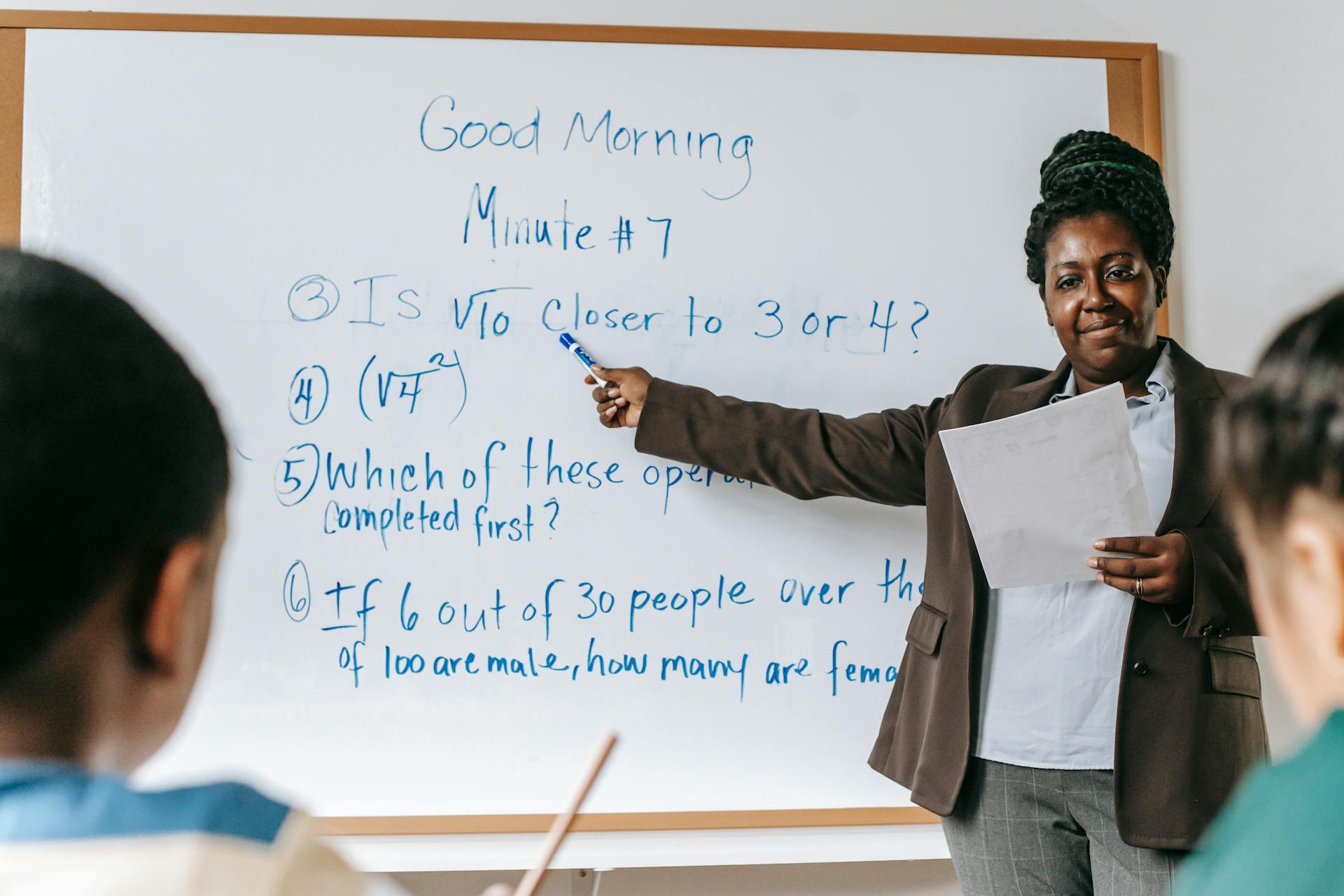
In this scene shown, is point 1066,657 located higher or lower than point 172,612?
lower

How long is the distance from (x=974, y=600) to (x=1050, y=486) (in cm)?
16

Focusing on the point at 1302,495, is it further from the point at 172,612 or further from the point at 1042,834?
the point at 1042,834

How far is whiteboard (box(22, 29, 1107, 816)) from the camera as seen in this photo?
1438mm

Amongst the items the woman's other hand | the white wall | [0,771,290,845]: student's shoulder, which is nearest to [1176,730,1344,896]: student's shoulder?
[0,771,290,845]: student's shoulder

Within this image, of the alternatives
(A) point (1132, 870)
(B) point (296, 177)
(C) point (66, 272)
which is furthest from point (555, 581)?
(C) point (66, 272)

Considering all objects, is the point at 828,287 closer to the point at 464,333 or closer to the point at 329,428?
the point at 464,333

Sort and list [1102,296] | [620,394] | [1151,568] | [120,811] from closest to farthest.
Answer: [120,811] → [1151,568] → [1102,296] → [620,394]

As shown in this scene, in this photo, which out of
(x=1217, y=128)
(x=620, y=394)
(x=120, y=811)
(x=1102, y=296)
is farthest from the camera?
(x=1217, y=128)

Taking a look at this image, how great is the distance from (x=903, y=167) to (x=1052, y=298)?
0.41 m

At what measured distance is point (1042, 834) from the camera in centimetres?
114

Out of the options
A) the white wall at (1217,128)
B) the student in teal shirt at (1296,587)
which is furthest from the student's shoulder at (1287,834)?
the white wall at (1217,128)

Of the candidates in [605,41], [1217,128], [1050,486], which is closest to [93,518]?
[1050,486]

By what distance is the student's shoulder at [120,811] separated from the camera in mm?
358

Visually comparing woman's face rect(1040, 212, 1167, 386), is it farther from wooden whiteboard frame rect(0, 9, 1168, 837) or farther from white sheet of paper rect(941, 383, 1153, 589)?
wooden whiteboard frame rect(0, 9, 1168, 837)
